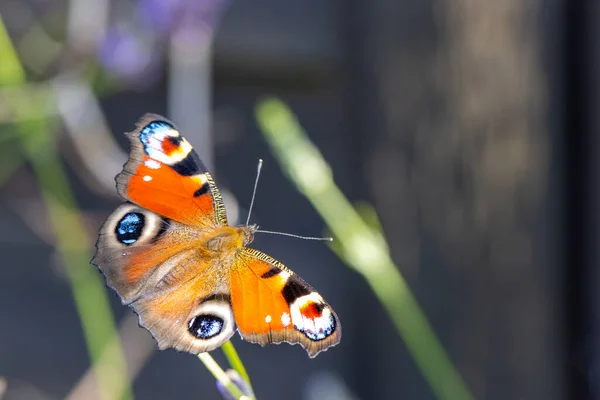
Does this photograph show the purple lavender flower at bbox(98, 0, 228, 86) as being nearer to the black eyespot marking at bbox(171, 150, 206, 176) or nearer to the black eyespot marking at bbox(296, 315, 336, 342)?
the black eyespot marking at bbox(171, 150, 206, 176)

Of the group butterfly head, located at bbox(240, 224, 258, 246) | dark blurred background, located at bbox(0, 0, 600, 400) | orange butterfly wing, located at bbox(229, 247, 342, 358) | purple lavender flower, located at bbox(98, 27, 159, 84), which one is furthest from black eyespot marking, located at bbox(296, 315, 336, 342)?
purple lavender flower, located at bbox(98, 27, 159, 84)

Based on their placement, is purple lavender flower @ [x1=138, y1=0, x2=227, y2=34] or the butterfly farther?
purple lavender flower @ [x1=138, y1=0, x2=227, y2=34]

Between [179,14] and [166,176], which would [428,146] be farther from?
[166,176]

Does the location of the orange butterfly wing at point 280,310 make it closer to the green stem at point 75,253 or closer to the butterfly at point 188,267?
the butterfly at point 188,267

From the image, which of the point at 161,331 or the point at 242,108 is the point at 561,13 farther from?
the point at 161,331

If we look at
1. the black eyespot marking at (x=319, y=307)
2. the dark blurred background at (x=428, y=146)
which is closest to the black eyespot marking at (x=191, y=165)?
the black eyespot marking at (x=319, y=307)

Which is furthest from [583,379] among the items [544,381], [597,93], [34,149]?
[34,149]

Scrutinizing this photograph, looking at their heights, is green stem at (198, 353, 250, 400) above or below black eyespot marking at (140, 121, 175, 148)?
below
